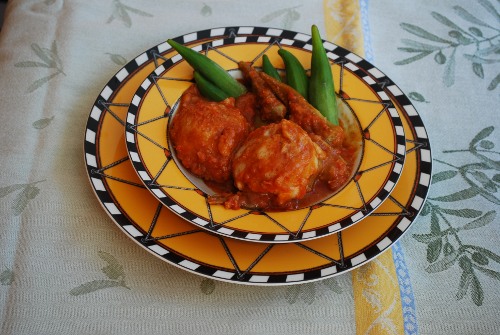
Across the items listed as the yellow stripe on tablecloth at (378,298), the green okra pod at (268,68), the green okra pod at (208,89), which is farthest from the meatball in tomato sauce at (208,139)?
the yellow stripe on tablecloth at (378,298)

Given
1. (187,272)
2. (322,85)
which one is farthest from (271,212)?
(322,85)

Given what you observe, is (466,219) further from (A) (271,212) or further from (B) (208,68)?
(B) (208,68)

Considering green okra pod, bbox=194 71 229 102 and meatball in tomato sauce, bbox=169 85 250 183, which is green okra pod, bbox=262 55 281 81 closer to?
green okra pod, bbox=194 71 229 102

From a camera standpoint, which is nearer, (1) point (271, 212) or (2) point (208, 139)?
(1) point (271, 212)

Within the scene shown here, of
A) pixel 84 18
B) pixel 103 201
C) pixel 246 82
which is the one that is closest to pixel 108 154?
pixel 103 201

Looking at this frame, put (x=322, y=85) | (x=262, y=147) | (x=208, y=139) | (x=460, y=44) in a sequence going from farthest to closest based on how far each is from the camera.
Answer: (x=460, y=44), (x=322, y=85), (x=208, y=139), (x=262, y=147)
